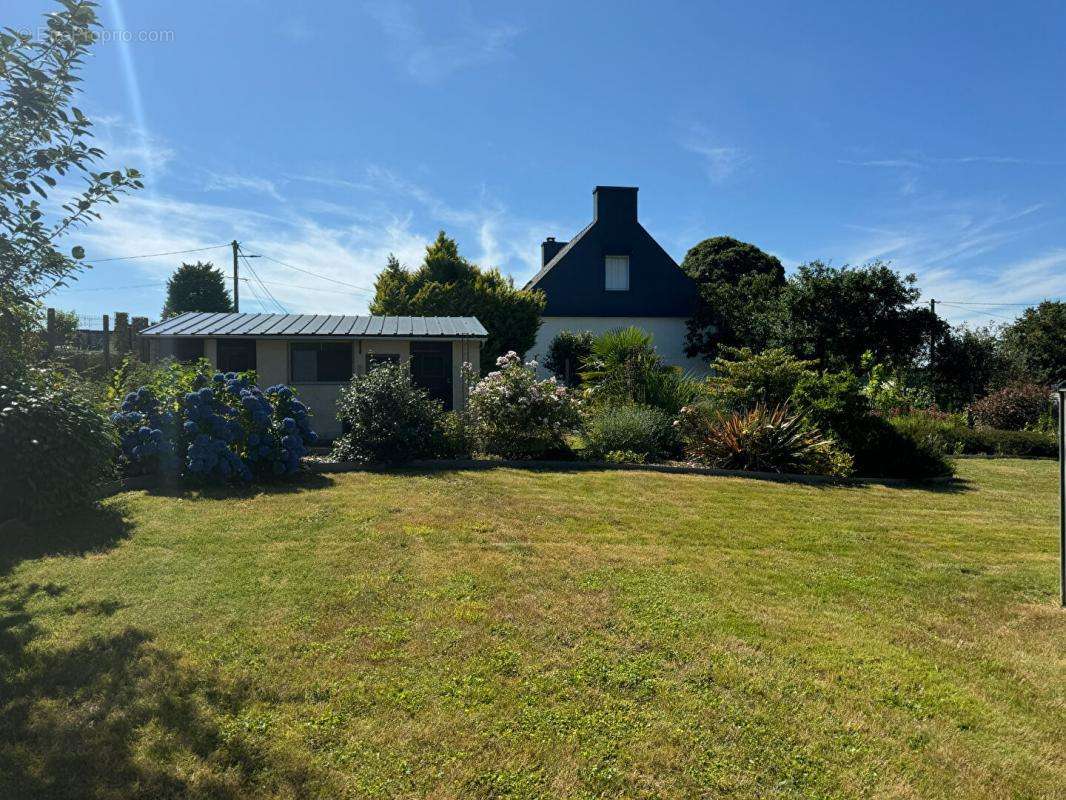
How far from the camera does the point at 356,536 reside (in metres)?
5.70

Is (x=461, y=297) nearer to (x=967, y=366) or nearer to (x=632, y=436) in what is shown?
(x=632, y=436)

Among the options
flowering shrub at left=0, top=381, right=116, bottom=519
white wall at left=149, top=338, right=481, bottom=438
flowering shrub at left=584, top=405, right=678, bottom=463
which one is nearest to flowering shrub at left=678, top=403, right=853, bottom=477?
flowering shrub at left=584, top=405, right=678, bottom=463

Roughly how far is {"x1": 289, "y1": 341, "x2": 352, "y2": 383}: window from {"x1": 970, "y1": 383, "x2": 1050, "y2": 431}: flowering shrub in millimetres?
16344

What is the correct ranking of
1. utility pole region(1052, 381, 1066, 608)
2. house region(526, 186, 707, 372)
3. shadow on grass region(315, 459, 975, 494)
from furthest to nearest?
house region(526, 186, 707, 372)
shadow on grass region(315, 459, 975, 494)
utility pole region(1052, 381, 1066, 608)

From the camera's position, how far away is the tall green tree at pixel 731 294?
22016 mm

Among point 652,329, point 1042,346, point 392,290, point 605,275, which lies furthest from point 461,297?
point 1042,346

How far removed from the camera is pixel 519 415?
35.2ft

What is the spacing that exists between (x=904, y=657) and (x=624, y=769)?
1964 mm

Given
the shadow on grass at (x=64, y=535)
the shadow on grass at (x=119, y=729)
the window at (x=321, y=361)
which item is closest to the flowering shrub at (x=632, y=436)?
the window at (x=321, y=361)

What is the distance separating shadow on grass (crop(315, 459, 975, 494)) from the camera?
30.5 feet

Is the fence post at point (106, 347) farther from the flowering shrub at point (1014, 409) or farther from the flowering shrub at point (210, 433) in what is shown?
the flowering shrub at point (1014, 409)

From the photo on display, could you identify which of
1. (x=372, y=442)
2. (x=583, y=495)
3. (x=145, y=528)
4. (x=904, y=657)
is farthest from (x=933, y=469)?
(x=145, y=528)

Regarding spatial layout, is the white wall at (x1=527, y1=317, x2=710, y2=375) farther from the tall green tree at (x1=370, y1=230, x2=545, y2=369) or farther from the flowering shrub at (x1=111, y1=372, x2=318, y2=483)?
the flowering shrub at (x1=111, y1=372, x2=318, y2=483)

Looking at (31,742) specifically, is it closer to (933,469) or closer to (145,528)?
(145,528)
